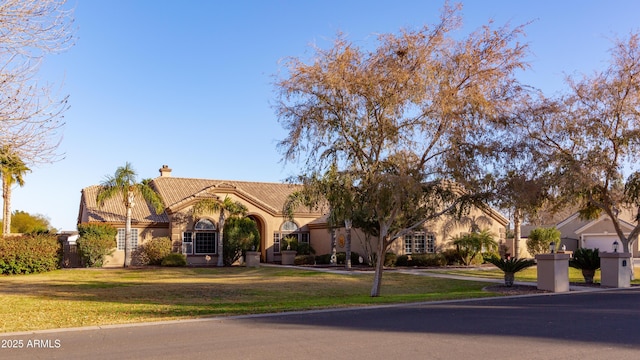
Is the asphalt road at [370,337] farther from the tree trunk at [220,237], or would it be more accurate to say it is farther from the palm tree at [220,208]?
the palm tree at [220,208]

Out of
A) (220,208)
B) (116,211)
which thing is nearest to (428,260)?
(220,208)

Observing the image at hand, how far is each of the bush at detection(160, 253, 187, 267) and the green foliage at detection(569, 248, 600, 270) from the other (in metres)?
21.5

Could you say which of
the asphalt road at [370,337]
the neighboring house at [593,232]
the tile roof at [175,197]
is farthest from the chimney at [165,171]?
the asphalt road at [370,337]

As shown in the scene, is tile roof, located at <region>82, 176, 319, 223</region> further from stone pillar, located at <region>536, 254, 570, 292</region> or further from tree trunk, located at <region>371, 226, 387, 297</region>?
stone pillar, located at <region>536, 254, 570, 292</region>

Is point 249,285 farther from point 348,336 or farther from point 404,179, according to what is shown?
point 348,336

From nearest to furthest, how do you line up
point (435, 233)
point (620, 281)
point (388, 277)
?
point (620, 281) → point (388, 277) → point (435, 233)

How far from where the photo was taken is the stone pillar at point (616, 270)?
2162 centimetres

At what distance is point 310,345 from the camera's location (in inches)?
366

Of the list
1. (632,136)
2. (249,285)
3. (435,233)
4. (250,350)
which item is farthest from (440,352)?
Result: (435,233)

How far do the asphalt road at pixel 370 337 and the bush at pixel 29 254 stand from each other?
21103 millimetres

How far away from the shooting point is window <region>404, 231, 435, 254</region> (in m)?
36.8

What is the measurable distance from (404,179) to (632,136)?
1134 cm

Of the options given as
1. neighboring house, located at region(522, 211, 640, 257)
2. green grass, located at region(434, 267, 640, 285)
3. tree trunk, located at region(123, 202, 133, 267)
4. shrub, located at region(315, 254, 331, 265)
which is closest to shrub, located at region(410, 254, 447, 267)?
green grass, located at region(434, 267, 640, 285)

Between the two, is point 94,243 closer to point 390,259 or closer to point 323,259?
point 323,259
